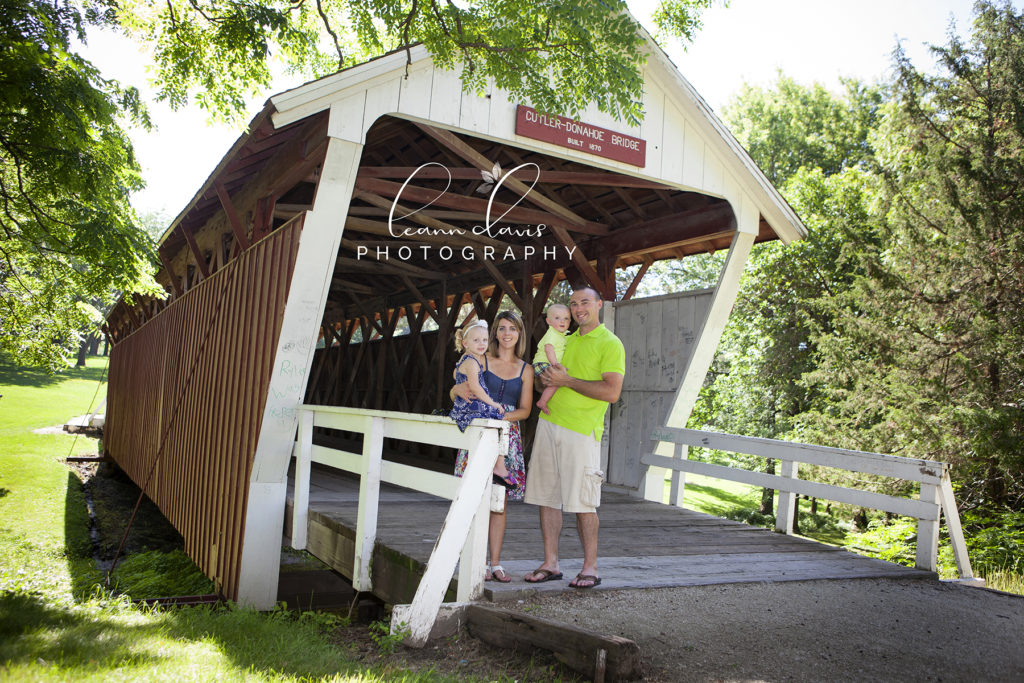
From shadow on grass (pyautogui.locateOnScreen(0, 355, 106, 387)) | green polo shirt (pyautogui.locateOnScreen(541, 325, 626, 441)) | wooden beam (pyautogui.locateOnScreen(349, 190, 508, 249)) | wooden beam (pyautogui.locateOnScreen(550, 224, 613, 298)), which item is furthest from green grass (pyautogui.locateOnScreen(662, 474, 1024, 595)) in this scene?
shadow on grass (pyautogui.locateOnScreen(0, 355, 106, 387))

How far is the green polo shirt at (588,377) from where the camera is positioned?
3863mm

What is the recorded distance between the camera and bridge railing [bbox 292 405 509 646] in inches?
131

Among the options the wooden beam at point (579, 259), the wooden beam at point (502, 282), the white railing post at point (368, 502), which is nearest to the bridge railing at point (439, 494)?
the white railing post at point (368, 502)

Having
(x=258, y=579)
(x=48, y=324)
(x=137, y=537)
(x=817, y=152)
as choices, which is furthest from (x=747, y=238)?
(x=817, y=152)

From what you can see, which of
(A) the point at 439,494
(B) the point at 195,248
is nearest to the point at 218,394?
(B) the point at 195,248

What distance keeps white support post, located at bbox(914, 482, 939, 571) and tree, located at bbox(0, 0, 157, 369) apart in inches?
272

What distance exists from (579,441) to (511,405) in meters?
0.45

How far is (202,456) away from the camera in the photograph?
7148mm

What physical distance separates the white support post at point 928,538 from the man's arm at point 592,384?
2.77 m

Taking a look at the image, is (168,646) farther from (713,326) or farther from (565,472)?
(713,326)

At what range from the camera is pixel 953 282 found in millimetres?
11617

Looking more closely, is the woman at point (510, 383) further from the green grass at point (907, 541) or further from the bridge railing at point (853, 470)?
the green grass at point (907, 541)

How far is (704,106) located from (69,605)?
637cm
